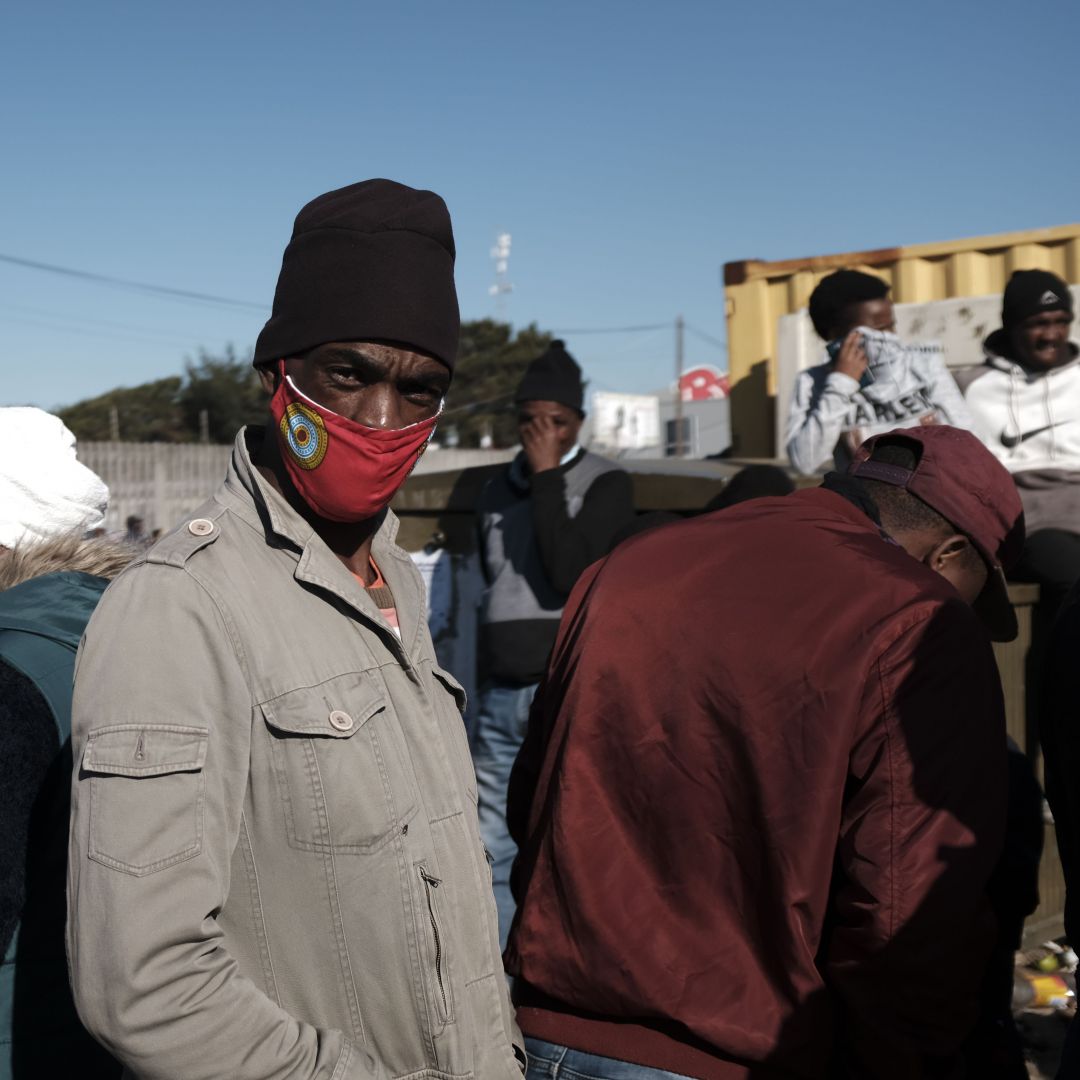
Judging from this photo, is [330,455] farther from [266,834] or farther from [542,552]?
[542,552]

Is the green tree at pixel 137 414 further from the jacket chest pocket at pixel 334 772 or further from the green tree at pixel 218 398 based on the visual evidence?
the jacket chest pocket at pixel 334 772

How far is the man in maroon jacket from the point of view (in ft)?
5.42

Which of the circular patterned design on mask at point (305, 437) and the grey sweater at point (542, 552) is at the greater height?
the circular patterned design on mask at point (305, 437)

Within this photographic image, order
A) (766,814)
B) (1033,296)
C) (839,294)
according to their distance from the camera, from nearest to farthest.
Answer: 1. (766,814)
2. (1033,296)
3. (839,294)

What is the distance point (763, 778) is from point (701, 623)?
25 cm

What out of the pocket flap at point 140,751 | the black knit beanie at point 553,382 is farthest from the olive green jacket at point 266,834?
the black knit beanie at point 553,382

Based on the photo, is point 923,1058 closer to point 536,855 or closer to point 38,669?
point 536,855

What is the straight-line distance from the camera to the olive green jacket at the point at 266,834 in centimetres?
133

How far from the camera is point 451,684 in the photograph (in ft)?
6.01

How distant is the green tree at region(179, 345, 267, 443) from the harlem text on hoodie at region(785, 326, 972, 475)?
3756 centimetres

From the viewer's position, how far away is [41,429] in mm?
2445

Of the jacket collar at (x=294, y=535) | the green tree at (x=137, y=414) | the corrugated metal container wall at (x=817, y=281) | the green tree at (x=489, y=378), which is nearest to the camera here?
the jacket collar at (x=294, y=535)

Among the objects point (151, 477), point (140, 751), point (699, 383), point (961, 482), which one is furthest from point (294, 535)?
point (699, 383)

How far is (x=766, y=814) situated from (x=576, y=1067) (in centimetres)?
51
